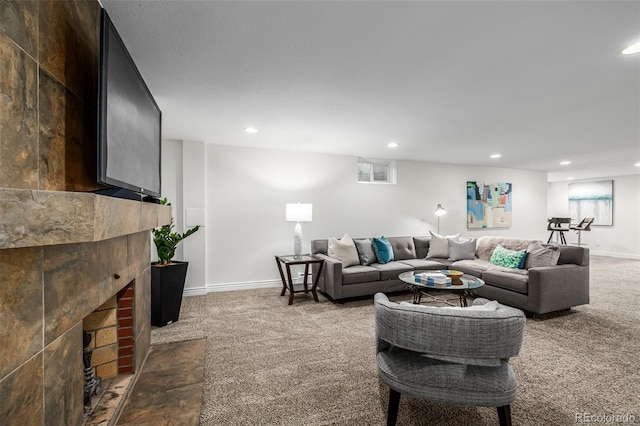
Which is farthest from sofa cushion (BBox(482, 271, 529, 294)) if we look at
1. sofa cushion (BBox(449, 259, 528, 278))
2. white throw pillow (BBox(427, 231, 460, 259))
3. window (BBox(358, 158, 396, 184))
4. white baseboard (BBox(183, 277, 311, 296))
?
white baseboard (BBox(183, 277, 311, 296))

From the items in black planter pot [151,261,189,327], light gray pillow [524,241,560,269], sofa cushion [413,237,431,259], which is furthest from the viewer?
sofa cushion [413,237,431,259]

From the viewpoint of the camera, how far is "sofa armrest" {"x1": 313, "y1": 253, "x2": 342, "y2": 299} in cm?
392

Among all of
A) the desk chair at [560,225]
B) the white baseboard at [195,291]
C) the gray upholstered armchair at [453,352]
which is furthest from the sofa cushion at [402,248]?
the desk chair at [560,225]

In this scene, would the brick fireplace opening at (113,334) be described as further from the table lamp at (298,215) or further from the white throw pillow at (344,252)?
the white throw pillow at (344,252)

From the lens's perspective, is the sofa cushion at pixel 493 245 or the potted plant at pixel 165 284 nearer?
the potted plant at pixel 165 284

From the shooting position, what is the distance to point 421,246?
17.1ft

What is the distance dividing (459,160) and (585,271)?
2996 mm

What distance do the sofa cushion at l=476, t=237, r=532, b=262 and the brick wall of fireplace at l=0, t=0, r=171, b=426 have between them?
15.8ft

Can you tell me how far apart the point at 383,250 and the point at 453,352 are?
327 centimetres

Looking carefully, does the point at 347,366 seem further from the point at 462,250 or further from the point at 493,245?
the point at 493,245

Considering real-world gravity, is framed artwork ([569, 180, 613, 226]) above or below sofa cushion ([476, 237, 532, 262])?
above

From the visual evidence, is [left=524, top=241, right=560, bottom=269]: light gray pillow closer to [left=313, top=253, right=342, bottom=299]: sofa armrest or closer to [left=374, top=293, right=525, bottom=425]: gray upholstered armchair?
[left=313, top=253, right=342, bottom=299]: sofa armrest

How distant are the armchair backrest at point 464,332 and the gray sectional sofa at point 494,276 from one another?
2.54 metres

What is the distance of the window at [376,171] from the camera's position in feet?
18.7
